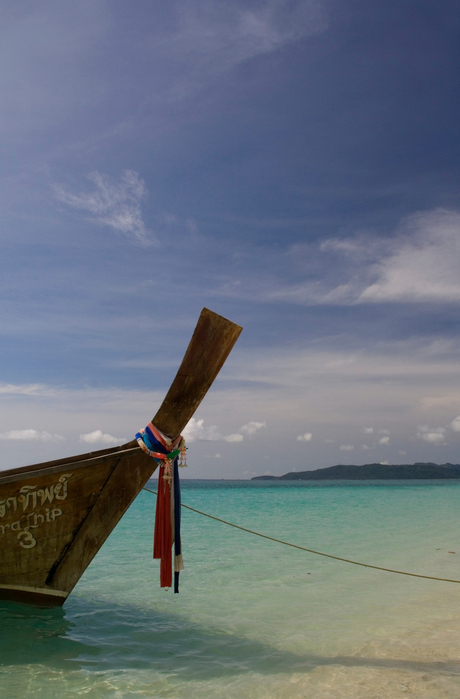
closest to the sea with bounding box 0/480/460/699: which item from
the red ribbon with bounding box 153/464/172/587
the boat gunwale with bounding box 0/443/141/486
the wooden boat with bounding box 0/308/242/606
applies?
the wooden boat with bounding box 0/308/242/606

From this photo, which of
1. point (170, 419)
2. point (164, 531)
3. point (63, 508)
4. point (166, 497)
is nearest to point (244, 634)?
point (164, 531)

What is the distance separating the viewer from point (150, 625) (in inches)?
197

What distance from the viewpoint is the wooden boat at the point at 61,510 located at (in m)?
4.25

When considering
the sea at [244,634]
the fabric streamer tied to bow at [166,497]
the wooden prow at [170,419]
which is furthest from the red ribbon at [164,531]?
the sea at [244,634]

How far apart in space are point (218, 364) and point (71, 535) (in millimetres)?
2204

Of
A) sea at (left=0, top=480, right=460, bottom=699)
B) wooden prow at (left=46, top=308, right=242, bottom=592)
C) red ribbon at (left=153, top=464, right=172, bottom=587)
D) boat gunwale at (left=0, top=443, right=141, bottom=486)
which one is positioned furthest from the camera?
boat gunwale at (left=0, top=443, right=141, bottom=486)

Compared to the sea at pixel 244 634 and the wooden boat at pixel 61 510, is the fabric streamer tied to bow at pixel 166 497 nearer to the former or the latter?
the wooden boat at pixel 61 510

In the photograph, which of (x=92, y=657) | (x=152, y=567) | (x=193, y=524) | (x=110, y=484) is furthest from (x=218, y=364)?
(x=193, y=524)

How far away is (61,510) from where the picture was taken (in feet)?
14.0

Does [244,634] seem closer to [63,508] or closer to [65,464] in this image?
[63,508]

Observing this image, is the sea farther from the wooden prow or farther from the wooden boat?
the wooden prow

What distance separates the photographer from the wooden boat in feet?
13.9

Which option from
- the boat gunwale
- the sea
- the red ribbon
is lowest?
the sea

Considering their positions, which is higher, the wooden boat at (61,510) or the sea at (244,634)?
the wooden boat at (61,510)
